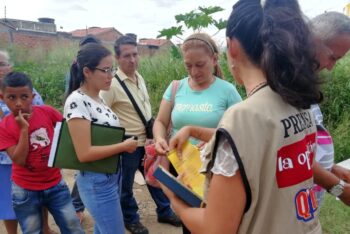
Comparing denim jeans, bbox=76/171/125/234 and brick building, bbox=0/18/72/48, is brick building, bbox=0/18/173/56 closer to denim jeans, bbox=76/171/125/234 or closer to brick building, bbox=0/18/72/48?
brick building, bbox=0/18/72/48

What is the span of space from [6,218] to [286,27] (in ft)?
8.67

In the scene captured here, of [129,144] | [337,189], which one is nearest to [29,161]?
[129,144]

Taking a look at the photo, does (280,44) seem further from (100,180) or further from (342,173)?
(100,180)

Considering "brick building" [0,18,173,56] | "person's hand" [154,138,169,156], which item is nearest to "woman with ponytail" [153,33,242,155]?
"person's hand" [154,138,169,156]

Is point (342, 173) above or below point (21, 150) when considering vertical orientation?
below

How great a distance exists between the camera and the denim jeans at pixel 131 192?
3.29 m

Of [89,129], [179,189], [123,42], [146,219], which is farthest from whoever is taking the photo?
[146,219]

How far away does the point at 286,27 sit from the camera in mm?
1018

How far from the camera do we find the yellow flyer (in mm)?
1379

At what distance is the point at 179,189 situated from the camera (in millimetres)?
1281

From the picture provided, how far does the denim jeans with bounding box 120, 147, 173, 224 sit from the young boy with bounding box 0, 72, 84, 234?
2.92ft

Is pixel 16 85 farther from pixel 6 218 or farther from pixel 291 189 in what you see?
pixel 291 189

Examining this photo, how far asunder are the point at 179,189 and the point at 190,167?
233mm

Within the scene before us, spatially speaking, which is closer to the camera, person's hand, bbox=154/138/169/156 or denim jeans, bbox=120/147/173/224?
person's hand, bbox=154/138/169/156
